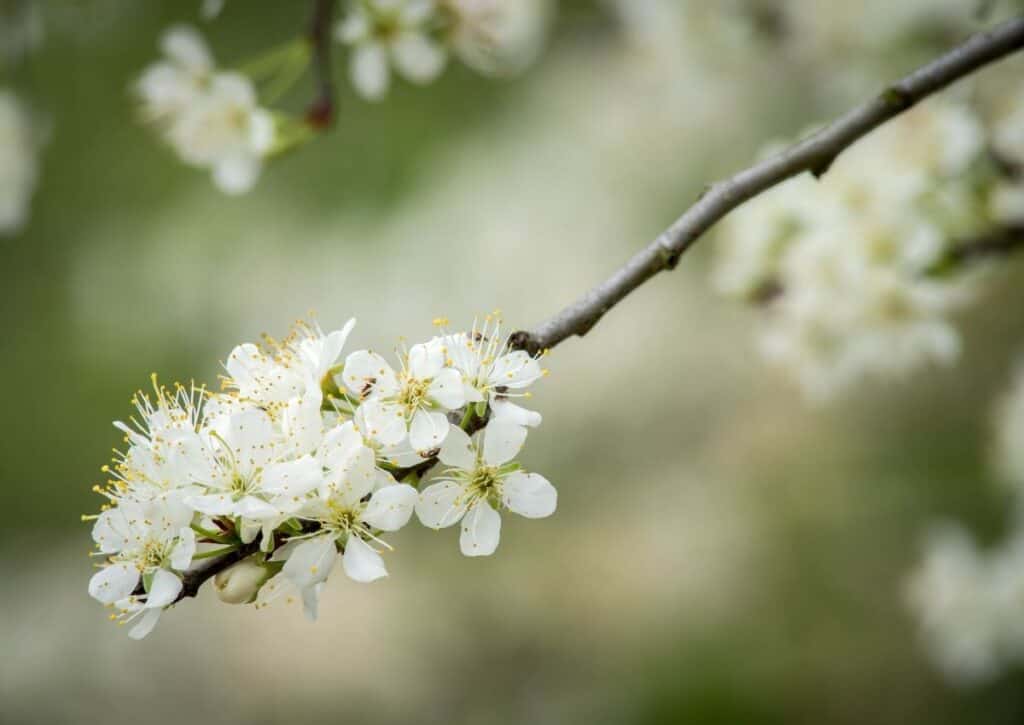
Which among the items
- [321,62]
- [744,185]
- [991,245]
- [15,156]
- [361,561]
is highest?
[15,156]

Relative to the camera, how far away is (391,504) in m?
0.52

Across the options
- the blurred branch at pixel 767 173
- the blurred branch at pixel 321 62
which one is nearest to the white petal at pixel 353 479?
the blurred branch at pixel 767 173

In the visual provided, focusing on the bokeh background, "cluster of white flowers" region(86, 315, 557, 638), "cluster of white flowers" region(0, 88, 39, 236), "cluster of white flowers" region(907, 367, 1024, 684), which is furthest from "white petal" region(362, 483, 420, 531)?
the bokeh background

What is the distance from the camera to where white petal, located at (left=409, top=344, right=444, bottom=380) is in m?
0.55

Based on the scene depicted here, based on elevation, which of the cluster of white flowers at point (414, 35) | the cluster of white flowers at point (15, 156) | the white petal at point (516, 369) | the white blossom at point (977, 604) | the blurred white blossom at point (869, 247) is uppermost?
the cluster of white flowers at point (15, 156)

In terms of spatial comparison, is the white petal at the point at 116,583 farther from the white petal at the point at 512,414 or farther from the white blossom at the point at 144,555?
the white petal at the point at 512,414

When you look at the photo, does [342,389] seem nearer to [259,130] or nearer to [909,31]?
[259,130]

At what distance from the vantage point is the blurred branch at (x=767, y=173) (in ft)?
1.85

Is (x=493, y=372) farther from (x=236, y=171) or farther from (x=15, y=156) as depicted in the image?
(x=15, y=156)

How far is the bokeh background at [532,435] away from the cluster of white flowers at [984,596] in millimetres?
691

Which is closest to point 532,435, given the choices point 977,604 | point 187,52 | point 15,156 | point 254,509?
point 977,604

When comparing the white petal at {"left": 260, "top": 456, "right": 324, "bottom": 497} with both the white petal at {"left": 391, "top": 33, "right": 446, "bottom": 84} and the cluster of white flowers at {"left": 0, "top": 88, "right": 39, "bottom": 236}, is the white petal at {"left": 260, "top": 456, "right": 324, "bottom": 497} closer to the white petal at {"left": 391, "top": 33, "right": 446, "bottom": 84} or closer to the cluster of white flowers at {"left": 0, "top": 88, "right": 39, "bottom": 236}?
the white petal at {"left": 391, "top": 33, "right": 446, "bottom": 84}

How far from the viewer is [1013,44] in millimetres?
644

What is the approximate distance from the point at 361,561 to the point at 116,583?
0.14m
